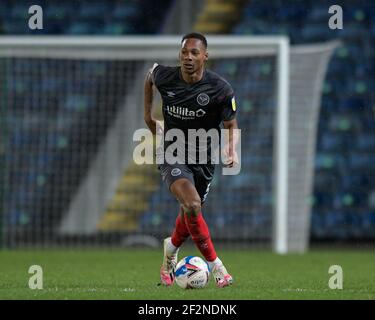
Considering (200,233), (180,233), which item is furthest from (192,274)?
(180,233)

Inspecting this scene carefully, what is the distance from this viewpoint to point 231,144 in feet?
25.0

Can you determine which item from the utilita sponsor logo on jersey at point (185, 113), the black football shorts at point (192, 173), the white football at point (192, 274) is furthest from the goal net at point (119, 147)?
the white football at point (192, 274)

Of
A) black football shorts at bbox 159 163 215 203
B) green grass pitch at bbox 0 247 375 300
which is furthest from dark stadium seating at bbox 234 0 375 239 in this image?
black football shorts at bbox 159 163 215 203

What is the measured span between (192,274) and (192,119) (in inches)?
42.0

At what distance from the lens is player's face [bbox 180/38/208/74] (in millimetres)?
7586

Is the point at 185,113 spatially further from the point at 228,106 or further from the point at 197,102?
the point at 228,106

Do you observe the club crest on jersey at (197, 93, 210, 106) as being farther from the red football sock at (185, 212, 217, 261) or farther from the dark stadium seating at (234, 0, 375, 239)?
the dark stadium seating at (234, 0, 375, 239)

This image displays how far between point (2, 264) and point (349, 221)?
19.2 ft

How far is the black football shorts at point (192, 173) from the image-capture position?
7668mm

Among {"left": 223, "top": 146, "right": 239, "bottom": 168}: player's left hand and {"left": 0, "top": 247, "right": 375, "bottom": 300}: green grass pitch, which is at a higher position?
{"left": 223, "top": 146, "right": 239, "bottom": 168}: player's left hand

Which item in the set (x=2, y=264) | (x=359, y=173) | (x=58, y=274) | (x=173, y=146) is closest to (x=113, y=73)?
(x=359, y=173)

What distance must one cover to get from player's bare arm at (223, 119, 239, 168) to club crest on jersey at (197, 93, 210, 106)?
0.20 m

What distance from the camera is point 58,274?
9.04 metres

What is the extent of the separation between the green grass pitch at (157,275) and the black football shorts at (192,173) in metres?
0.70
